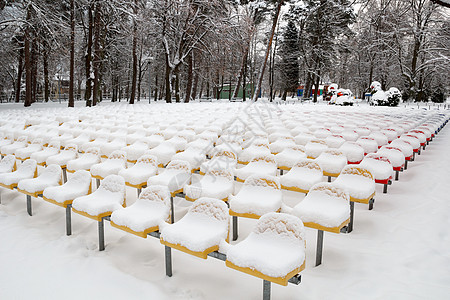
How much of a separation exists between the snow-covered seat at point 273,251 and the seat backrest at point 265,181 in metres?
0.96

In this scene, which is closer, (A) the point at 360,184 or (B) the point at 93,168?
(A) the point at 360,184

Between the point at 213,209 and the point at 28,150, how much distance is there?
19.5 feet

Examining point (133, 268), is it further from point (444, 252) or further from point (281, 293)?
point (444, 252)

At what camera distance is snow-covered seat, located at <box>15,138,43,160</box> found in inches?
282

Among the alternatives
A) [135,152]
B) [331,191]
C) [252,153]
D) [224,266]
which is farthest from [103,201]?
[252,153]

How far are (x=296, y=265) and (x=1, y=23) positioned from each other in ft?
59.4

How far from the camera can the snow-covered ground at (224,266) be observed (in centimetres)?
311

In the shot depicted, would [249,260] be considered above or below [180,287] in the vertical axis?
above

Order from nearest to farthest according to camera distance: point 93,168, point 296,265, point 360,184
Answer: point 296,265 < point 360,184 < point 93,168

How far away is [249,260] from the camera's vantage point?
2.79 m

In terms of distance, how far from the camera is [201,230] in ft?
11.0

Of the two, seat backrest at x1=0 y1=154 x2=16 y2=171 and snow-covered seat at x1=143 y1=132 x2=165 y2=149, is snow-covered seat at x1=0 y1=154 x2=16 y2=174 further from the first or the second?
snow-covered seat at x1=143 y1=132 x2=165 y2=149

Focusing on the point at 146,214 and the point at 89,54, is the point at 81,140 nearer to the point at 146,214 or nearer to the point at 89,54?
the point at 146,214

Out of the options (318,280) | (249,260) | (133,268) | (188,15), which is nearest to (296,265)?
(249,260)
